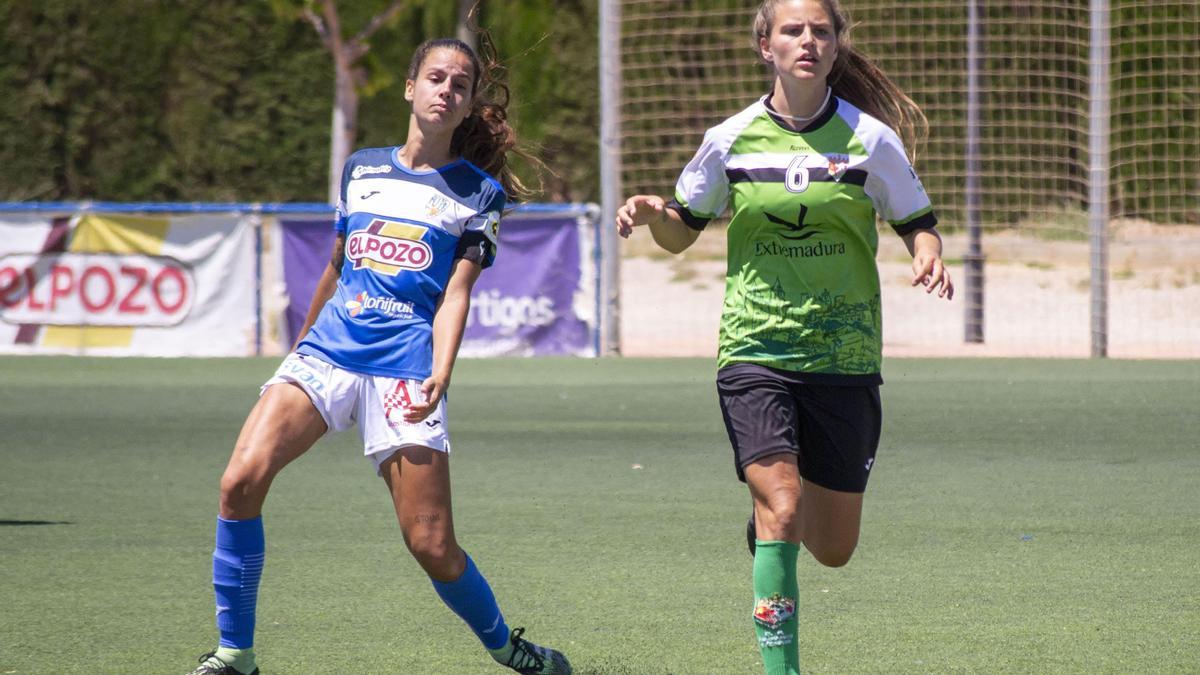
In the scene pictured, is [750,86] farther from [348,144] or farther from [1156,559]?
[1156,559]

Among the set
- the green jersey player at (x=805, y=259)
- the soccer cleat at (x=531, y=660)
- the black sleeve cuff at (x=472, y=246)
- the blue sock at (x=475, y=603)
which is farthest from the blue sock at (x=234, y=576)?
the green jersey player at (x=805, y=259)

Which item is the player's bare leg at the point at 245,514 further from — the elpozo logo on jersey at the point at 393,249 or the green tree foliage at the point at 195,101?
the green tree foliage at the point at 195,101

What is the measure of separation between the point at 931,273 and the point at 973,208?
11.6m

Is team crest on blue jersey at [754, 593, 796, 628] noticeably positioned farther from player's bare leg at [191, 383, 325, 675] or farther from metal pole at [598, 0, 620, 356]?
metal pole at [598, 0, 620, 356]

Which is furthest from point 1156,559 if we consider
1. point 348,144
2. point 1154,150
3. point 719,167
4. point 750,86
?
point 348,144

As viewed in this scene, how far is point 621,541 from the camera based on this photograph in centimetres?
694

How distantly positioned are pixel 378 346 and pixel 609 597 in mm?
1683

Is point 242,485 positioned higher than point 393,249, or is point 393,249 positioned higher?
point 393,249

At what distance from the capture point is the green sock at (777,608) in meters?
4.41

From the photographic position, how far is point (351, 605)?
5.82 metres

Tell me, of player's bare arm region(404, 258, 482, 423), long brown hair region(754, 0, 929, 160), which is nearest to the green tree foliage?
long brown hair region(754, 0, 929, 160)

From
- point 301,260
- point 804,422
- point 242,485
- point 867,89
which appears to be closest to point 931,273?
point 804,422

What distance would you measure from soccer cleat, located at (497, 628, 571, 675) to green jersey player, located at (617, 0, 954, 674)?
71 cm

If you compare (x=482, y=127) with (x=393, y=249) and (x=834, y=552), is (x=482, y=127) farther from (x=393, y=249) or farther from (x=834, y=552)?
(x=834, y=552)
